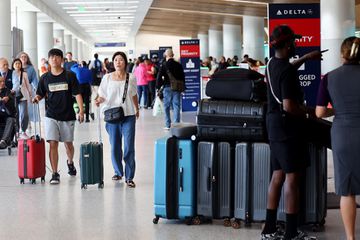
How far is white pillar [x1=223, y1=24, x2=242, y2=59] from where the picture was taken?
46.9m

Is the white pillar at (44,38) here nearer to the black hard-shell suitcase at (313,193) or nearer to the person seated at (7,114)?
the person seated at (7,114)

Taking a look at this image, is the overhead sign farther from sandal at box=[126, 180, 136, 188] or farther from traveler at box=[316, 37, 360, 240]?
traveler at box=[316, 37, 360, 240]

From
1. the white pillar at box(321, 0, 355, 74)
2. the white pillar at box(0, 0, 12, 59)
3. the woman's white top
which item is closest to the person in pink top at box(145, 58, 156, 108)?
the white pillar at box(0, 0, 12, 59)

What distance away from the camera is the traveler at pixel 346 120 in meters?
5.03

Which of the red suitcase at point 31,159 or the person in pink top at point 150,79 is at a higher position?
the person in pink top at point 150,79

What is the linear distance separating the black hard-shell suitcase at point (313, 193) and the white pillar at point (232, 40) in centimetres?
4114

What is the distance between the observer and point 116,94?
335 inches

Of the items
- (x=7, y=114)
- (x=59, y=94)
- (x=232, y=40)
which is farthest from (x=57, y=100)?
→ (x=232, y=40)

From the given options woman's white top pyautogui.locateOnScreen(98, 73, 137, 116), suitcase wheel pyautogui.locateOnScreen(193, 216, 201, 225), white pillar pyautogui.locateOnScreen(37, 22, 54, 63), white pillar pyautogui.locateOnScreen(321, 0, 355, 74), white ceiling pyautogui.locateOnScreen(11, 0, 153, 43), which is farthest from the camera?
white pillar pyautogui.locateOnScreen(37, 22, 54, 63)

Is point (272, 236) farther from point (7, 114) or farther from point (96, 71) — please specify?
point (96, 71)

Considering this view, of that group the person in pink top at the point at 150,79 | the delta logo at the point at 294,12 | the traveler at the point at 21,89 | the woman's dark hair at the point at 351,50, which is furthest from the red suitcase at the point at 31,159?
the person in pink top at the point at 150,79

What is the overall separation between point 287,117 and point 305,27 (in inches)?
112

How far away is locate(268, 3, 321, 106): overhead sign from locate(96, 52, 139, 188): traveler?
1.96 meters

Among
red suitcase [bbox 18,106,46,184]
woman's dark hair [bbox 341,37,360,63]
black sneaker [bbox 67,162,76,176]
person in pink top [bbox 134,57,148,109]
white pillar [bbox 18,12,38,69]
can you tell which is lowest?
black sneaker [bbox 67,162,76,176]
